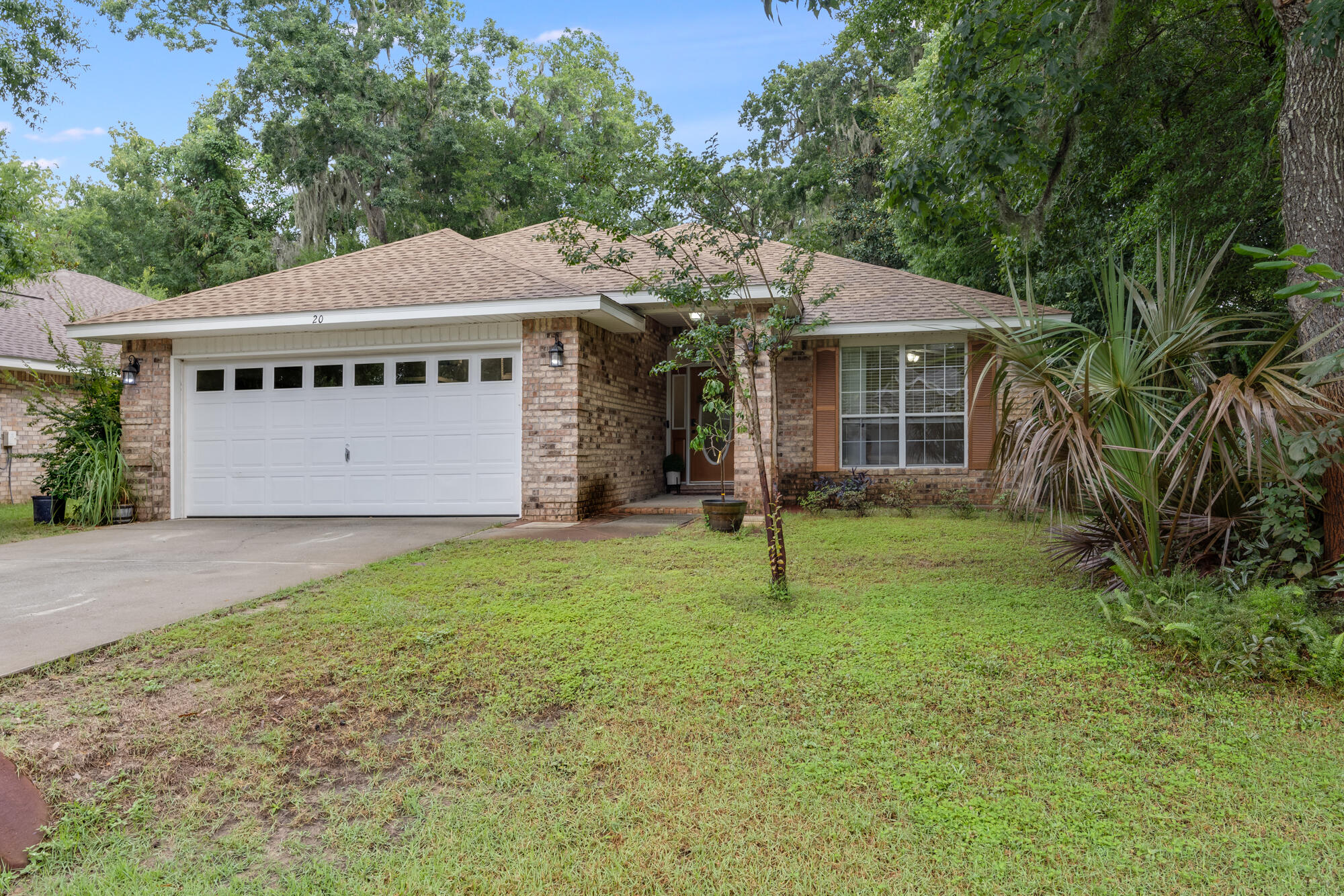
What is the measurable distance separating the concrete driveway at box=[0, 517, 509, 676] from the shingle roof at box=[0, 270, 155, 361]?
197 inches

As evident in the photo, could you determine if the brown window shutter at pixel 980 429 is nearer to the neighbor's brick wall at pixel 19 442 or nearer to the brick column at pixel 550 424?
the brick column at pixel 550 424

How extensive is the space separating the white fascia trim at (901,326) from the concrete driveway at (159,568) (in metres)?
4.95

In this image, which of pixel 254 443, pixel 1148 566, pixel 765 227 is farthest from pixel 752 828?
pixel 254 443

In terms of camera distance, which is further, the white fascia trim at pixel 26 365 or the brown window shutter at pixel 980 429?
the white fascia trim at pixel 26 365

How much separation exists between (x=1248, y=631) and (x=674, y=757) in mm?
2694

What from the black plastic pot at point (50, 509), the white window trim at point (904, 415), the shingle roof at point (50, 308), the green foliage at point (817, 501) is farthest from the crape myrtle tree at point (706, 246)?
the shingle roof at point (50, 308)

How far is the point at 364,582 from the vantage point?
5.42 m

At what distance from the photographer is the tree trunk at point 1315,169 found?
3.86 m

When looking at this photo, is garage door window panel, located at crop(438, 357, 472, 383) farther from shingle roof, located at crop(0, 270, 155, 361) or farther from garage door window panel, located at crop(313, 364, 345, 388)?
shingle roof, located at crop(0, 270, 155, 361)

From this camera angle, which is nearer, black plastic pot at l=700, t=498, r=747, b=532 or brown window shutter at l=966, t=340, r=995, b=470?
black plastic pot at l=700, t=498, r=747, b=532

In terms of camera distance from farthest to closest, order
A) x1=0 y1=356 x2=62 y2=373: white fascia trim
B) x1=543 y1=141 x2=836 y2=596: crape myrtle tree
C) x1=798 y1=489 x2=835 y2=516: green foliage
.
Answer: x1=0 y1=356 x2=62 y2=373: white fascia trim < x1=798 y1=489 x2=835 y2=516: green foliage < x1=543 y1=141 x2=836 y2=596: crape myrtle tree

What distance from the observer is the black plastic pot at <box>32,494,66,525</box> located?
9266 millimetres

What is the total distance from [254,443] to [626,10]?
11940mm

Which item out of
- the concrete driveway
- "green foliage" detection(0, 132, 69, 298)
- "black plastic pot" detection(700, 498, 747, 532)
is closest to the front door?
the concrete driveway
